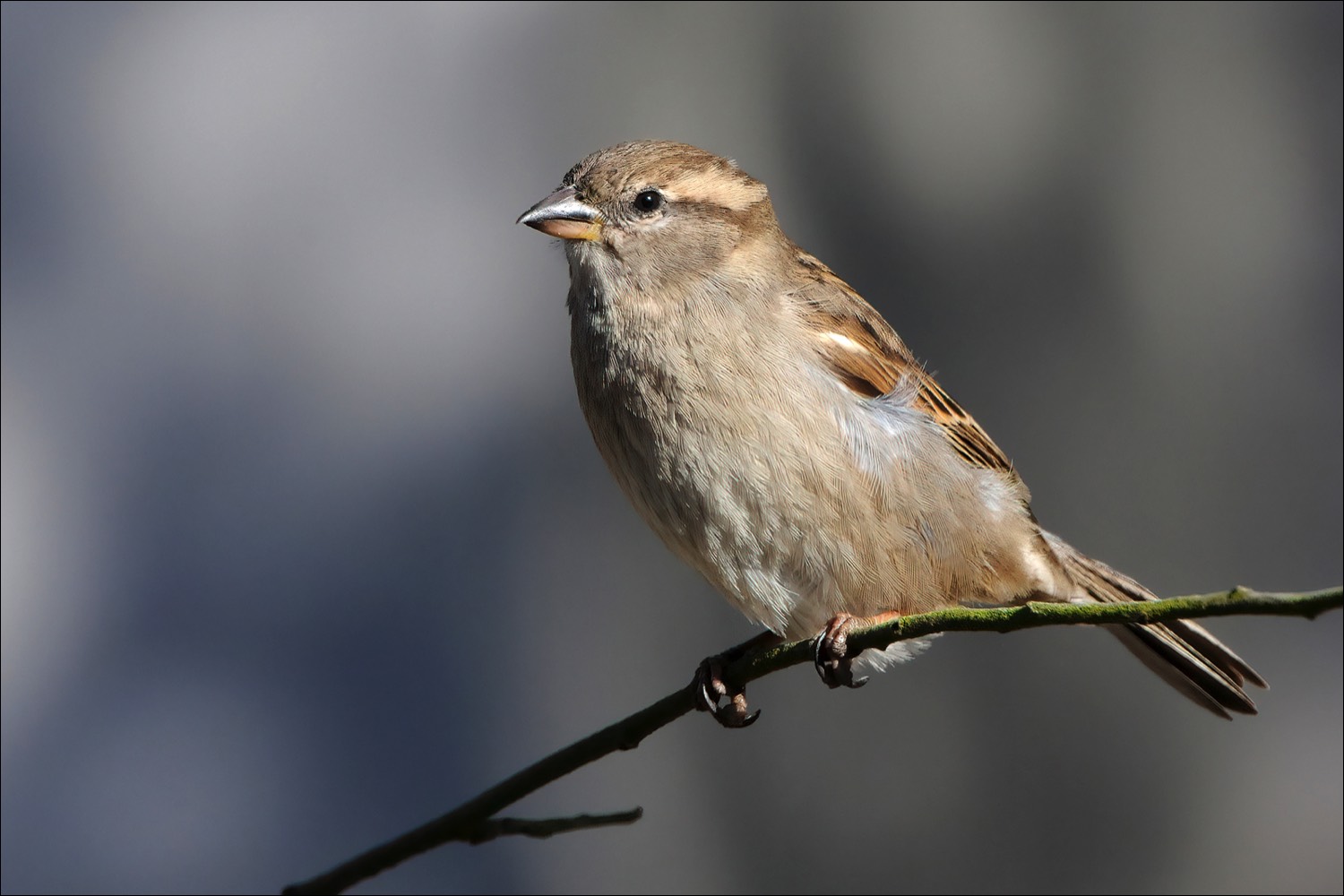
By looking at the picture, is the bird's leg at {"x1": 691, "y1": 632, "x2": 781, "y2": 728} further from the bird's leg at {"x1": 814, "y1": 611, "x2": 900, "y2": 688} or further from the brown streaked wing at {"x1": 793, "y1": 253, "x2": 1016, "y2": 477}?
the brown streaked wing at {"x1": 793, "y1": 253, "x2": 1016, "y2": 477}

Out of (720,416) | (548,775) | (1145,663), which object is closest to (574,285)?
(720,416)

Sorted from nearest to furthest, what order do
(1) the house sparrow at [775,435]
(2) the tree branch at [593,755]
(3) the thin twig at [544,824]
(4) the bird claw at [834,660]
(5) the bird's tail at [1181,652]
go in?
1. (2) the tree branch at [593,755]
2. (3) the thin twig at [544,824]
3. (4) the bird claw at [834,660]
4. (1) the house sparrow at [775,435]
5. (5) the bird's tail at [1181,652]

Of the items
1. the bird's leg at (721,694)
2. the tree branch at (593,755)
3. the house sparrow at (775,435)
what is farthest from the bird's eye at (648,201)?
the tree branch at (593,755)

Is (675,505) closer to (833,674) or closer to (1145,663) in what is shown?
(833,674)

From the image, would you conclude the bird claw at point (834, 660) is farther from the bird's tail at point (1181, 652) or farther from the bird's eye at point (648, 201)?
the bird's eye at point (648, 201)

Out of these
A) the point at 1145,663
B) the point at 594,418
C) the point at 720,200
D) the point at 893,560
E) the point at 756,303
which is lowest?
the point at 1145,663
